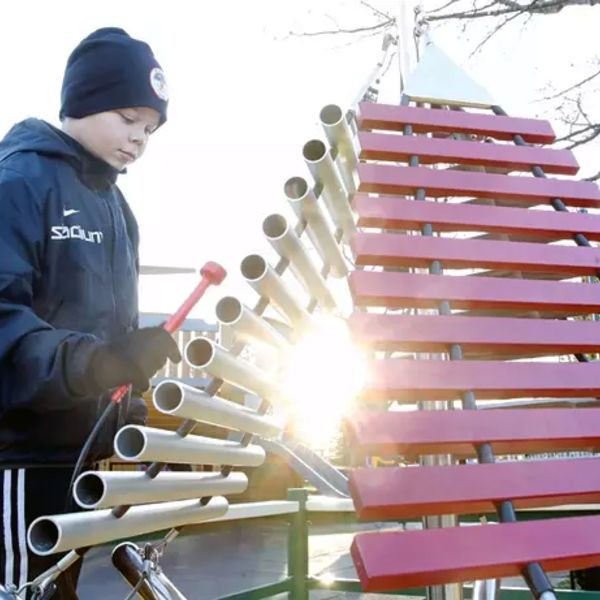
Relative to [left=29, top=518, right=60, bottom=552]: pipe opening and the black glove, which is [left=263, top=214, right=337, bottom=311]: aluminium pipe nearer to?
the black glove

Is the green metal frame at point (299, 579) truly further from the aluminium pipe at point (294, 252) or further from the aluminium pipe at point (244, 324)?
the aluminium pipe at point (244, 324)

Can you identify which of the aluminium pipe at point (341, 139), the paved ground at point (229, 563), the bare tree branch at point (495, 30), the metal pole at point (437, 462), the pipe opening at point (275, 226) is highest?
the bare tree branch at point (495, 30)

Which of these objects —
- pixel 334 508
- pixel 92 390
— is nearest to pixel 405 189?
pixel 92 390

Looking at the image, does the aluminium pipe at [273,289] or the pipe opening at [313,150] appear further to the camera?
the pipe opening at [313,150]

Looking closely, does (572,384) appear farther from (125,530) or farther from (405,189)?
(125,530)

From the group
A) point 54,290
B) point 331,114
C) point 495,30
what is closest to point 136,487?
point 54,290

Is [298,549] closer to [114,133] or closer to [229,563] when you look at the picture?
[114,133]

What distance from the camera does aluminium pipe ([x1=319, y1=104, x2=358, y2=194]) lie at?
145 centimetres

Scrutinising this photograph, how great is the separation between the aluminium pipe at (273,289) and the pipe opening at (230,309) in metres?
0.07

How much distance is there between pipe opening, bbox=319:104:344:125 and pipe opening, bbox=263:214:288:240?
0.40m

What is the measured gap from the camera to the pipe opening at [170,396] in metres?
0.91

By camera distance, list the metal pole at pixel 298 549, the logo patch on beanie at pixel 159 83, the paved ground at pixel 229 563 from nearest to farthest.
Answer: the logo patch on beanie at pixel 159 83 < the metal pole at pixel 298 549 < the paved ground at pixel 229 563

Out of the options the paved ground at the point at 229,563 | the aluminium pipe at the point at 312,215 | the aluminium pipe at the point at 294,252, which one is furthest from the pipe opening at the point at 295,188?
the paved ground at the point at 229,563

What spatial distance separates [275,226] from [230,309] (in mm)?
188
